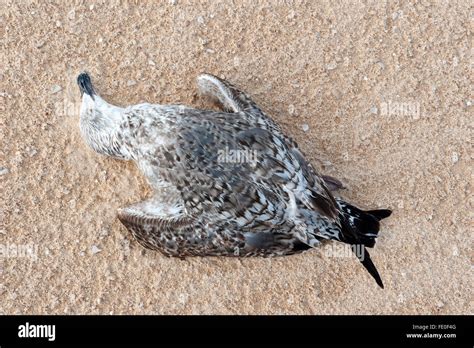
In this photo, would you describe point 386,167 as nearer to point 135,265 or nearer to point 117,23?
point 135,265

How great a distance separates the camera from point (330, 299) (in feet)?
14.3

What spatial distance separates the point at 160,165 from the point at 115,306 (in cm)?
143

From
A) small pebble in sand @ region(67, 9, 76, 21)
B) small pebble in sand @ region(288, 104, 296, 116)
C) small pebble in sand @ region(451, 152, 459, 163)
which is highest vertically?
small pebble in sand @ region(67, 9, 76, 21)

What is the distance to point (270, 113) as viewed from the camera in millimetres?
4613

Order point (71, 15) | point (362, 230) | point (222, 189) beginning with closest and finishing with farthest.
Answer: point (222, 189), point (362, 230), point (71, 15)

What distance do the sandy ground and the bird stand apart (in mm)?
514

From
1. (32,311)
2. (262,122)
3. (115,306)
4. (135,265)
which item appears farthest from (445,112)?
(32,311)

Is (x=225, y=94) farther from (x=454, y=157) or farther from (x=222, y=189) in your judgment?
(x=454, y=157)

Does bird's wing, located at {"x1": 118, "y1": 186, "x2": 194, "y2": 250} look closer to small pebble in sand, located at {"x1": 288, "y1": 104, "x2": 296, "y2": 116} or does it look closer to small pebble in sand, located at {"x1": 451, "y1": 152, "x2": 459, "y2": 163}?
small pebble in sand, located at {"x1": 288, "y1": 104, "x2": 296, "y2": 116}

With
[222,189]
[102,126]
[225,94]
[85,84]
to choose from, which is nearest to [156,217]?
[222,189]

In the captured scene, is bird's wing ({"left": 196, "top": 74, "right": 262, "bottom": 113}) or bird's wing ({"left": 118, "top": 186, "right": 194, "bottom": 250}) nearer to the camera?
bird's wing ({"left": 118, "top": 186, "right": 194, "bottom": 250})

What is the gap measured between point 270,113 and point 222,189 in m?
1.21

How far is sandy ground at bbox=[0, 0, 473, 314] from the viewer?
4.35m

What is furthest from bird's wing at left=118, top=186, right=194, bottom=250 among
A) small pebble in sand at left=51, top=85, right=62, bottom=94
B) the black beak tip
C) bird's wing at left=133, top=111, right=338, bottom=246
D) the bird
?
small pebble in sand at left=51, top=85, right=62, bottom=94
